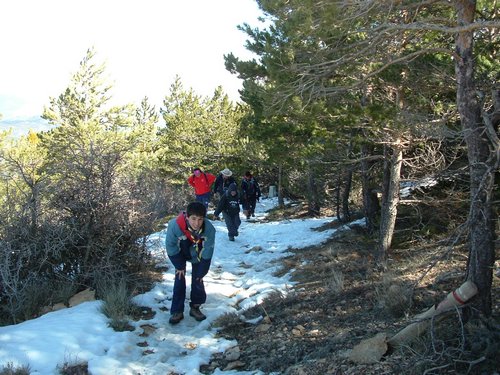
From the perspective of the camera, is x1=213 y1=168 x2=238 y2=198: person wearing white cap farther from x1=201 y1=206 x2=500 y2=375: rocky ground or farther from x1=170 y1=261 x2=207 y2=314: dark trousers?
x1=170 y1=261 x2=207 y2=314: dark trousers

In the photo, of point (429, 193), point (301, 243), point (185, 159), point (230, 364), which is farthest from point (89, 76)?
point (230, 364)

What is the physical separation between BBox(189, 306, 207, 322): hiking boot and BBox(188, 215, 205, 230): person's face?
1.19 metres

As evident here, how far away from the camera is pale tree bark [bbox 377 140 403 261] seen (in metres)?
7.36

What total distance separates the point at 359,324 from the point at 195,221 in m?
2.36

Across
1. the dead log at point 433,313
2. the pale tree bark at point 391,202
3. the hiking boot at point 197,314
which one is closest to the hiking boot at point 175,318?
the hiking boot at point 197,314

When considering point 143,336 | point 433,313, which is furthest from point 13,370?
point 433,313

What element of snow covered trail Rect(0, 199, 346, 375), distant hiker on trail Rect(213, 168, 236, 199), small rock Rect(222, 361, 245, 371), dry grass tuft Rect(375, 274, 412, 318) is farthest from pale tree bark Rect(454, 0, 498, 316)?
distant hiker on trail Rect(213, 168, 236, 199)

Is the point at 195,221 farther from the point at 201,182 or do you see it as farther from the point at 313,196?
the point at 313,196

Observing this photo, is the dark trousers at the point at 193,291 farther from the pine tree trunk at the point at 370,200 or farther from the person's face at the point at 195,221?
the pine tree trunk at the point at 370,200

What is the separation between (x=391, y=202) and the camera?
7438mm

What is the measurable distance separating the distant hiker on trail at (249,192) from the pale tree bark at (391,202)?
322 inches

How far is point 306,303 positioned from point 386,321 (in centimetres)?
138

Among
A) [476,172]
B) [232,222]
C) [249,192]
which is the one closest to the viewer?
[476,172]

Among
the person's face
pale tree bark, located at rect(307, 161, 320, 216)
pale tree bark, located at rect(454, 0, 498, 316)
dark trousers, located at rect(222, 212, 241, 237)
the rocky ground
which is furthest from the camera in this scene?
pale tree bark, located at rect(307, 161, 320, 216)
